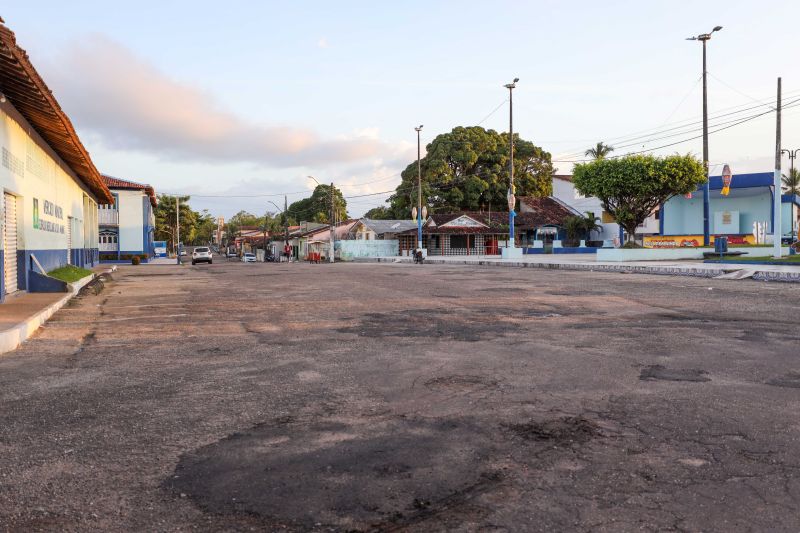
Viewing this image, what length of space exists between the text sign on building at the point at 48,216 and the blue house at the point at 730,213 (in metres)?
38.3

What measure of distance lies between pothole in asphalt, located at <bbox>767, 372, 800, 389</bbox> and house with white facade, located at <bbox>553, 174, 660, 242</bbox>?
148 ft

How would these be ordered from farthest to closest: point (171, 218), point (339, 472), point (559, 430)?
1. point (171, 218)
2. point (559, 430)
3. point (339, 472)

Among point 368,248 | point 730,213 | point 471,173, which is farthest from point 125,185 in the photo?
point 730,213

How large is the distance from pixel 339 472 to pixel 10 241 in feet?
47.7

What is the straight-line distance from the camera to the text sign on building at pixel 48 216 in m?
17.6

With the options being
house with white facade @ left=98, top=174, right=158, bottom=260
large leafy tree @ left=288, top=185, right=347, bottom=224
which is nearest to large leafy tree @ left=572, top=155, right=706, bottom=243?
house with white facade @ left=98, top=174, right=158, bottom=260

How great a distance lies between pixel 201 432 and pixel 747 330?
8.18m

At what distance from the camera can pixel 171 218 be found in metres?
90.1

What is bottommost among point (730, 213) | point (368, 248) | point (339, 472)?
point (339, 472)

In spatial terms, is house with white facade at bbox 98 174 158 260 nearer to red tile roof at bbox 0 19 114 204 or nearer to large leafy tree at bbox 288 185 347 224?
red tile roof at bbox 0 19 114 204

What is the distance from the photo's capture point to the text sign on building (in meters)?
17.6

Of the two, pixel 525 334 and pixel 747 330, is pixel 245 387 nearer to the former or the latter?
pixel 525 334

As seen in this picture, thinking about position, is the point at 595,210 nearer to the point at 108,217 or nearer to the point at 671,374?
the point at 108,217

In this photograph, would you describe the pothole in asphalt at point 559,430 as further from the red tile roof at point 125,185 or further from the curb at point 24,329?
the red tile roof at point 125,185
